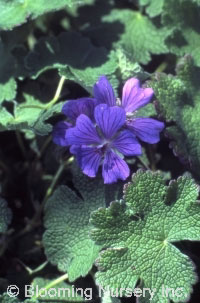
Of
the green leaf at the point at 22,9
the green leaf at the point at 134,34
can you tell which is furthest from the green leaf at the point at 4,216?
the green leaf at the point at 134,34

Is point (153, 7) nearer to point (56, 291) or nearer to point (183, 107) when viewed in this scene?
point (183, 107)

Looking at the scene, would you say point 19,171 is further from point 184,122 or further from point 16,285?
point 184,122

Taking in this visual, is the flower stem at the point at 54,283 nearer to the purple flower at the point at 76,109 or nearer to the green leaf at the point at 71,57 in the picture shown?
the purple flower at the point at 76,109

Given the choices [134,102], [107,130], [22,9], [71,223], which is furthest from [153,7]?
[71,223]

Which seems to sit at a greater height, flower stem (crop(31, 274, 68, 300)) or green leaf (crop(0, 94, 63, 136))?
green leaf (crop(0, 94, 63, 136))

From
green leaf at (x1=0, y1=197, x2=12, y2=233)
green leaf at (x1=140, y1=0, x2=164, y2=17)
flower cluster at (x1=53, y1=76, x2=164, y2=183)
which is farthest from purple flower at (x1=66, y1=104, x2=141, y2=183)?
green leaf at (x1=140, y1=0, x2=164, y2=17)

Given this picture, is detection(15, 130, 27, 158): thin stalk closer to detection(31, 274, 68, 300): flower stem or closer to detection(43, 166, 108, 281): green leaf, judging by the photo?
detection(43, 166, 108, 281): green leaf

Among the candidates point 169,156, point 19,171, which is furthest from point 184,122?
point 19,171
